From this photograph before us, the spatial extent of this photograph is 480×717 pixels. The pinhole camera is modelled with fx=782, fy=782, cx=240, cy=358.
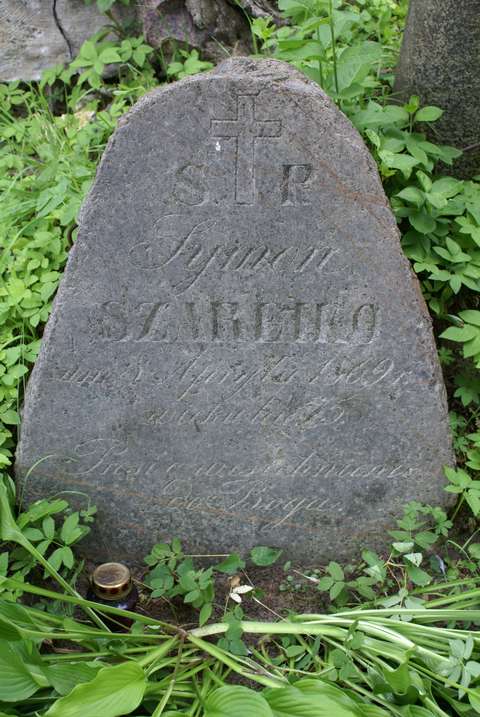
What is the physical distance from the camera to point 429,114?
2.55 meters

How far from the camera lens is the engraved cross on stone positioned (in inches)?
78.9

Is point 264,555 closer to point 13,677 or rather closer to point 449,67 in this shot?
point 13,677

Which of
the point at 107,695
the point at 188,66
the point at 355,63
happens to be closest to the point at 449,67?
the point at 355,63

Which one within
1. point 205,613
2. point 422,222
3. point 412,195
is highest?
point 412,195

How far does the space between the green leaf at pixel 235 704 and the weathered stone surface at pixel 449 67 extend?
6.12 feet

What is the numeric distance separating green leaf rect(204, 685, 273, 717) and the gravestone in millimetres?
723

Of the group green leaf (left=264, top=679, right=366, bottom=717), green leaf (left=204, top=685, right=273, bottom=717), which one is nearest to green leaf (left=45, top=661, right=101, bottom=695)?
green leaf (left=204, top=685, right=273, bottom=717)

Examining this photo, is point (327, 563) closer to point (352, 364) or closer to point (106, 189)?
point (352, 364)

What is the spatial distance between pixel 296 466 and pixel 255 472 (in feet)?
0.43

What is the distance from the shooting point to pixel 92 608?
2.18m

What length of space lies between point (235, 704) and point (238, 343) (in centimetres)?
97

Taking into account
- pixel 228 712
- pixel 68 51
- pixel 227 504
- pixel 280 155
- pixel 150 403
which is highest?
pixel 280 155

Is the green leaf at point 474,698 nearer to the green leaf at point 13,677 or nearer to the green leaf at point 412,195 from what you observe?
the green leaf at point 13,677

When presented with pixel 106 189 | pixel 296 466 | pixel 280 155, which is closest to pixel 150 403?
pixel 296 466
